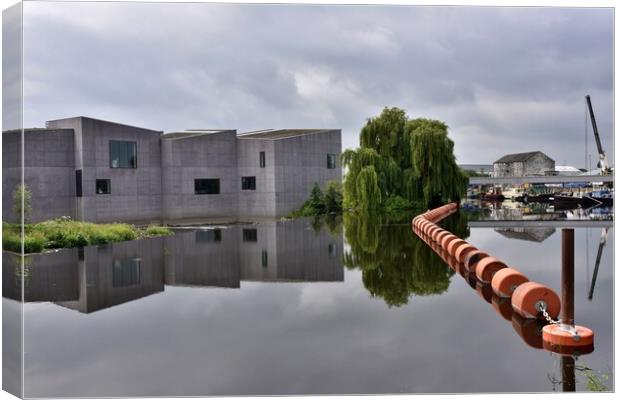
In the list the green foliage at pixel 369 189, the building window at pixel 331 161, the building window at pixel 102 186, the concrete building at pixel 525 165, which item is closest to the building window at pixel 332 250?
the green foliage at pixel 369 189

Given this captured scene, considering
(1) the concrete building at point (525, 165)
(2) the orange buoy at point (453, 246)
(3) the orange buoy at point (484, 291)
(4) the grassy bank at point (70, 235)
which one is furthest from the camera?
(1) the concrete building at point (525, 165)

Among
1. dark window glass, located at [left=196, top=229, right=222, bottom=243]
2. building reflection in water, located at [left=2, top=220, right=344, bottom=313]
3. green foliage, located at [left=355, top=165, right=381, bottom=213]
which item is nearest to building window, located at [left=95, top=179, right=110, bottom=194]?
dark window glass, located at [left=196, top=229, right=222, bottom=243]

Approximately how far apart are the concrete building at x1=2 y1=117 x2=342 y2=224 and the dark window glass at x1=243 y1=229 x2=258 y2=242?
866cm

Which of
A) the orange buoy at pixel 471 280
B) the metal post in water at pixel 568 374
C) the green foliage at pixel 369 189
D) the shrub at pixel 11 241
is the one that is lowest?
the metal post in water at pixel 568 374

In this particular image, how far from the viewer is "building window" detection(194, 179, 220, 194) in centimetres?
3294

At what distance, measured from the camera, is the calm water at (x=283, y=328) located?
5227 mm

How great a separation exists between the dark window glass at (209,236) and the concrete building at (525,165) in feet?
178

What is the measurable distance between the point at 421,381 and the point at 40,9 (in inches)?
206

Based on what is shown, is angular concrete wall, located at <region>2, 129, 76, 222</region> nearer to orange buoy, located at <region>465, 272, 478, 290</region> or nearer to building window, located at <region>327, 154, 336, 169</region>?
building window, located at <region>327, 154, 336, 169</region>

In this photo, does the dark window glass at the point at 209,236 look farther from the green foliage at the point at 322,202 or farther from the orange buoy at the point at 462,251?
the green foliage at the point at 322,202

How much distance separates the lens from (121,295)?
32.2 feet

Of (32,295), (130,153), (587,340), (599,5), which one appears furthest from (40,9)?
(130,153)

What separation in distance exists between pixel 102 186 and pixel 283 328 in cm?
2494

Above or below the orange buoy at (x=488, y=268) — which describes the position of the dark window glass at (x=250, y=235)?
below
